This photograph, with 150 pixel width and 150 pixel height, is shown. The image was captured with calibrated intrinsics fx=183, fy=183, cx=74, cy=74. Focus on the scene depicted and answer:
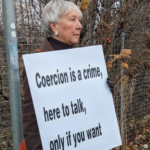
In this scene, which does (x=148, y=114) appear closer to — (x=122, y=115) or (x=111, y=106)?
(x=122, y=115)

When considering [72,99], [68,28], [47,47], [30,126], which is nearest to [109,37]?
[68,28]

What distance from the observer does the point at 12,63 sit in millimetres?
1639

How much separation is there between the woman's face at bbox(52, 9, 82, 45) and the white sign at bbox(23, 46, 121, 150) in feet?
0.52

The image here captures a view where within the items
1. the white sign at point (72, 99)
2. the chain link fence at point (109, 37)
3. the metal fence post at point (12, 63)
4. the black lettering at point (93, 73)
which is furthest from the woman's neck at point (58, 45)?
the chain link fence at point (109, 37)

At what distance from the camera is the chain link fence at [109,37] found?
267 centimetres

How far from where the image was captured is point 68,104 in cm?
125

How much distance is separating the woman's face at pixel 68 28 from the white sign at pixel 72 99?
0.52ft

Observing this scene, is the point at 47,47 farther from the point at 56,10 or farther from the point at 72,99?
the point at 72,99

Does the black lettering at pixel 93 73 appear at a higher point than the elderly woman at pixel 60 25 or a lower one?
lower

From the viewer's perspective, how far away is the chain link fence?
2674mm

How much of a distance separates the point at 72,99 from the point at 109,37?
1940 mm

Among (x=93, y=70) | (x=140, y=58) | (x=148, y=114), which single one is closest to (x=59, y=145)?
(x=93, y=70)

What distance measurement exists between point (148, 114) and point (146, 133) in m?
0.50

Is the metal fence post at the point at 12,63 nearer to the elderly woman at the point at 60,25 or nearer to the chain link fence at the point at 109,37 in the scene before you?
the elderly woman at the point at 60,25
